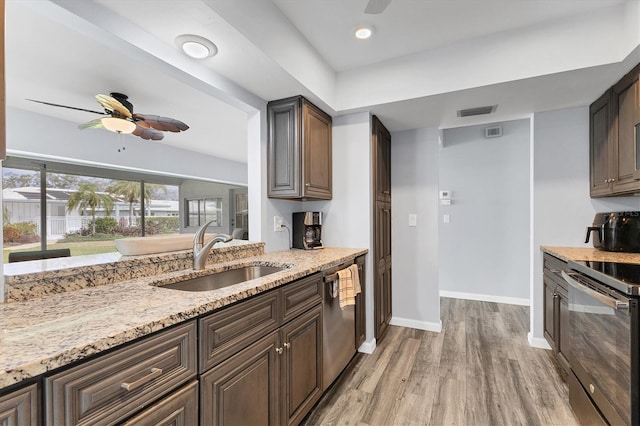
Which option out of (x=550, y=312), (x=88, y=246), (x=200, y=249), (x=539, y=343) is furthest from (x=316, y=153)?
(x=88, y=246)

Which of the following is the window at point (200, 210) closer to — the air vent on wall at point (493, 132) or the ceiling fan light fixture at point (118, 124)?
the ceiling fan light fixture at point (118, 124)

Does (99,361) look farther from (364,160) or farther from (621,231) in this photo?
(621,231)

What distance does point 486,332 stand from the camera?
2977 millimetres

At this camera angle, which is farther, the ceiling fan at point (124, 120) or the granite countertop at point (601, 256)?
the ceiling fan at point (124, 120)

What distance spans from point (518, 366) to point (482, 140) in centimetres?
280

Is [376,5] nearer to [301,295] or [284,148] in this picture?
[284,148]

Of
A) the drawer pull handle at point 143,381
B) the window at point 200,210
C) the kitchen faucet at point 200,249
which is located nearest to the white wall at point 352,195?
the kitchen faucet at point 200,249

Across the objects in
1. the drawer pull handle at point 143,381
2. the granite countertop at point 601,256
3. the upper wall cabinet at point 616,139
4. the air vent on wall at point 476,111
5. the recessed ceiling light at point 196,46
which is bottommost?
the drawer pull handle at point 143,381

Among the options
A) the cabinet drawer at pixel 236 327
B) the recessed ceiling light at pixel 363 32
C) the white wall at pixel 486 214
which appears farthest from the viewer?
the white wall at pixel 486 214

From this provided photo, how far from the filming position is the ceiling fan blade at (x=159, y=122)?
2.96 meters

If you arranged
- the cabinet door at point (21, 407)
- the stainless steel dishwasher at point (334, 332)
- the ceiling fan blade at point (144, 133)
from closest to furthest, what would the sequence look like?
the cabinet door at point (21, 407)
the stainless steel dishwasher at point (334, 332)
the ceiling fan blade at point (144, 133)

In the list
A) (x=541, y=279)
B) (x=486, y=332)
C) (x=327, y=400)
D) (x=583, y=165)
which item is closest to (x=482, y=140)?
(x=583, y=165)

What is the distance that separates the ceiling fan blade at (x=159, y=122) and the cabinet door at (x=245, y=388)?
262cm

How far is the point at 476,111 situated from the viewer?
2.68m
